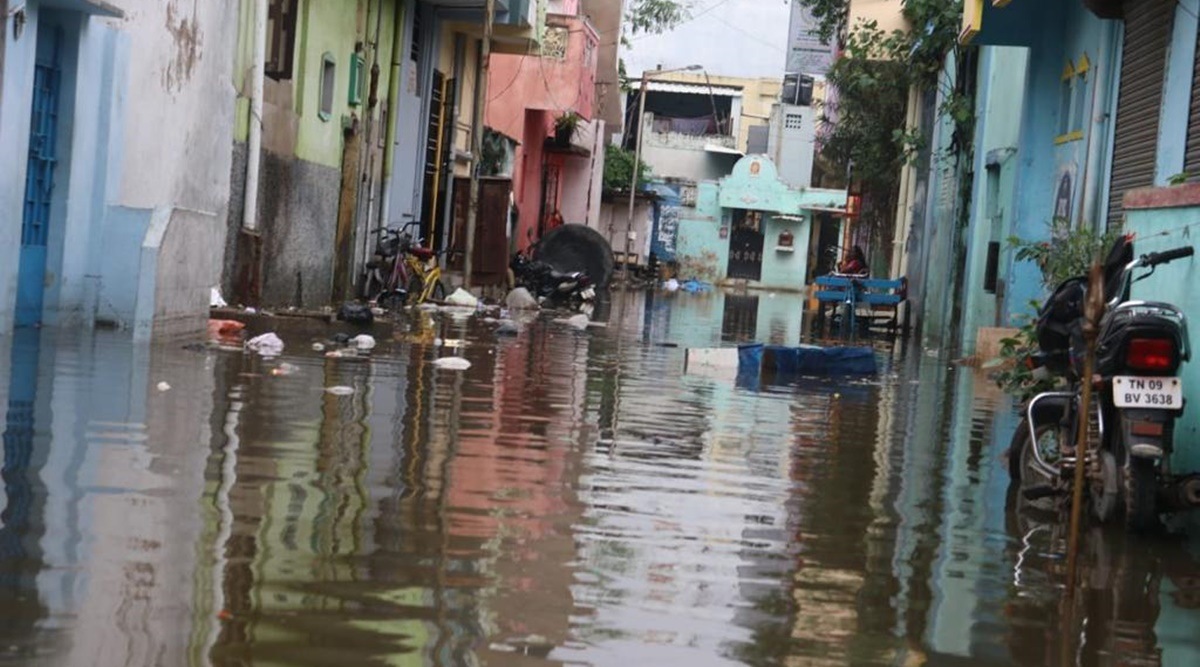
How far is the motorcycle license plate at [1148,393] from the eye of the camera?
7477 mm

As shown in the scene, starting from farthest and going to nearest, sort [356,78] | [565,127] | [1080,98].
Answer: [565,127] < [356,78] < [1080,98]

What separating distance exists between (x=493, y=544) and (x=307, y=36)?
52.4 feet

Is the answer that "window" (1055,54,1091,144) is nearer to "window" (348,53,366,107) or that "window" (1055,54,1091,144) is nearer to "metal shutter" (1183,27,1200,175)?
"metal shutter" (1183,27,1200,175)

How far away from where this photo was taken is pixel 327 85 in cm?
2261

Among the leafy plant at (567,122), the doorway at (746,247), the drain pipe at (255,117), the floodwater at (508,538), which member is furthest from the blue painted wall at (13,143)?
the doorway at (746,247)

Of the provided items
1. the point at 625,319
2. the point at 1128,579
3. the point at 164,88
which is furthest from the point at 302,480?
the point at 625,319

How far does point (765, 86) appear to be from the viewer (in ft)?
242

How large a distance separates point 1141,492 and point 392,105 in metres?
19.6

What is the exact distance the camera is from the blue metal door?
1315 centimetres

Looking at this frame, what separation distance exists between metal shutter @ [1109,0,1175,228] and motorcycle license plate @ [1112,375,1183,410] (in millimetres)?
6102

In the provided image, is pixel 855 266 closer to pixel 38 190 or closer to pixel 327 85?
pixel 327 85

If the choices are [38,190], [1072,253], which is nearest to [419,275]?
[38,190]

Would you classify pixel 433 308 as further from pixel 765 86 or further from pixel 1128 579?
pixel 765 86

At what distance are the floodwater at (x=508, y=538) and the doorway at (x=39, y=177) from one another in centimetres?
161
